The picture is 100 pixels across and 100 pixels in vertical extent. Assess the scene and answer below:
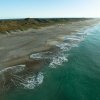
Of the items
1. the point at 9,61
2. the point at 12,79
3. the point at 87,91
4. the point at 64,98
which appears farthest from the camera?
the point at 9,61

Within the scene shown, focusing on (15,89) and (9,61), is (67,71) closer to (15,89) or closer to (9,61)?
(15,89)

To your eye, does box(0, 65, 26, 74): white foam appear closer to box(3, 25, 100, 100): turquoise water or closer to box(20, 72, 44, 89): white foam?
box(20, 72, 44, 89): white foam

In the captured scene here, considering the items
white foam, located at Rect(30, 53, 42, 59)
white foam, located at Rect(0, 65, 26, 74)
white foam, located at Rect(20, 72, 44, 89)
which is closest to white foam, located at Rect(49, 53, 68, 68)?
white foam, located at Rect(30, 53, 42, 59)

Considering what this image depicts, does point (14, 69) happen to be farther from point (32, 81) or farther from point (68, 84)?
point (68, 84)

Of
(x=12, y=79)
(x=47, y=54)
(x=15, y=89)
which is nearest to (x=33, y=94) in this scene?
(x=15, y=89)

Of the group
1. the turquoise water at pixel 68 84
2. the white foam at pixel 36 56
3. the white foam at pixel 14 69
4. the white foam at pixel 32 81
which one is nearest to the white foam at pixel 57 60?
the turquoise water at pixel 68 84

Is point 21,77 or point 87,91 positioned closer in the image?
point 87,91
